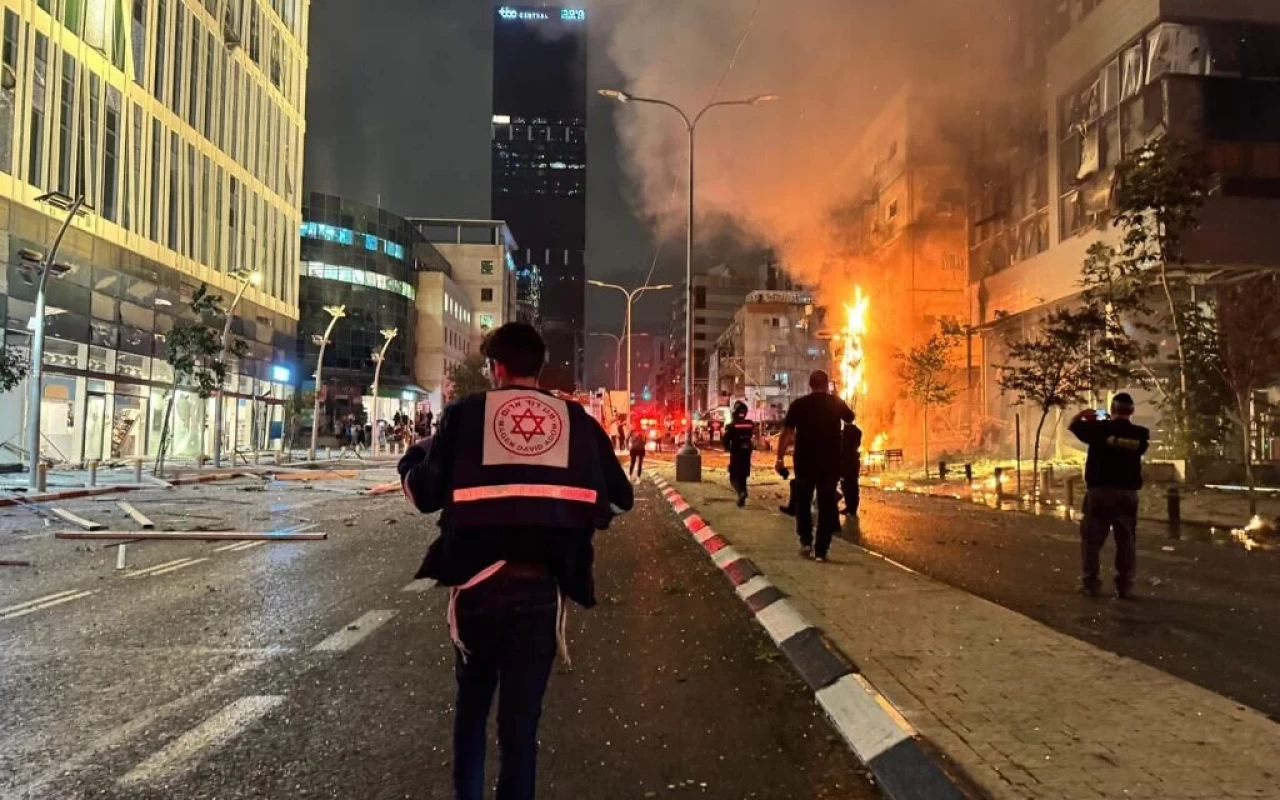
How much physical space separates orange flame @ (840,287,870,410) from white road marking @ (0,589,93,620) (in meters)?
33.7

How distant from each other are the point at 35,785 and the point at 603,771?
210 cm

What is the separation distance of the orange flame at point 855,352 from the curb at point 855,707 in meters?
32.8

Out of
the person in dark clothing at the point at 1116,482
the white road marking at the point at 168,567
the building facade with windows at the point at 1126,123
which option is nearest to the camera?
the person in dark clothing at the point at 1116,482

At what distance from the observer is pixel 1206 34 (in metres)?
22.9

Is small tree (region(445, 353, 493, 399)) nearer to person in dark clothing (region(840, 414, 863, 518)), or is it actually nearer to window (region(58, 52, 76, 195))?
window (region(58, 52, 76, 195))

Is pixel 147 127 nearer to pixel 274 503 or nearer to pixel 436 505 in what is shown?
pixel 274 503

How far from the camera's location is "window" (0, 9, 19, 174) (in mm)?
22266

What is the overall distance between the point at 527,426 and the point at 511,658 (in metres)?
0.63

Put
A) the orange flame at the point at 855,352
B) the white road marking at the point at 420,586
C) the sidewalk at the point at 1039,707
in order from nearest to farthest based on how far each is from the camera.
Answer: the sidewalk at the point at 1039,707
the white road marking at the point at 420,586
the orange flame at the point at 855,352

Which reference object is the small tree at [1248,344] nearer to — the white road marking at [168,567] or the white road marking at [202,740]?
the white road marking at [202,740]

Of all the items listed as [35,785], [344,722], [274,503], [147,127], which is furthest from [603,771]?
[147,127]

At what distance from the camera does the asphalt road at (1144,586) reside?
4.79 meters

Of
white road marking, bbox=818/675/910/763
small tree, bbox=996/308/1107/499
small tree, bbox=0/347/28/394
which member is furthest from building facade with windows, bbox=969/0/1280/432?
small tree, bbox=0/347/28/394

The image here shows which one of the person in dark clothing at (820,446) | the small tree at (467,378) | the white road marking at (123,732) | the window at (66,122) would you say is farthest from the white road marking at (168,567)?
the small tree at (467,378)
